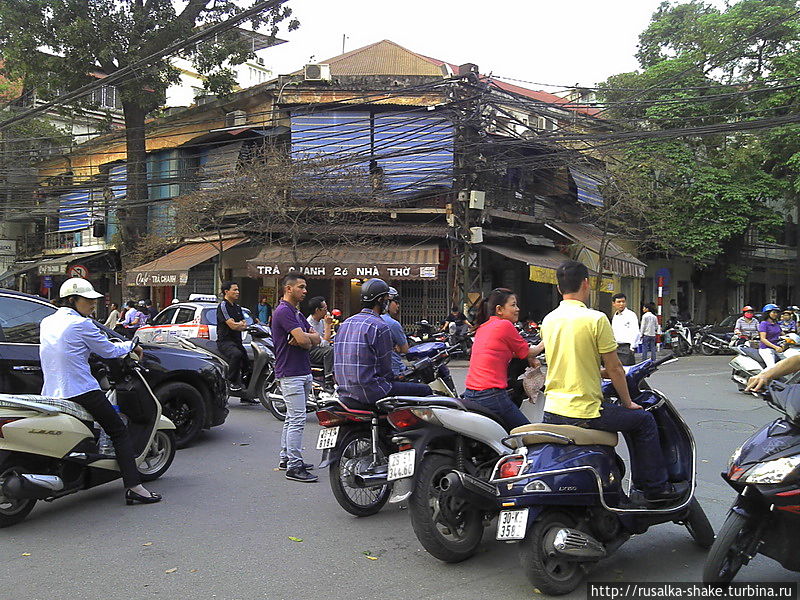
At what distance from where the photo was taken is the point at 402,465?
4492 millimetres

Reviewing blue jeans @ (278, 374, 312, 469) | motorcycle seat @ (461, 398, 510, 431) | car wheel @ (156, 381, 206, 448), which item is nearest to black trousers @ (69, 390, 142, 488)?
blue jeans @ (278, 374, 312, 469)

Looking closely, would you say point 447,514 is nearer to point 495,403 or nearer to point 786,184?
point 495,403

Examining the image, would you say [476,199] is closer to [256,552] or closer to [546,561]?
[256,552]

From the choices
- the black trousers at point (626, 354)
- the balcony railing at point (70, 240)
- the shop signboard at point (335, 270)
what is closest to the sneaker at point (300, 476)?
the black trousers at point (626, 354)

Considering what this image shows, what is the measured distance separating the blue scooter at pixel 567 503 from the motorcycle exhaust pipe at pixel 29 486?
10.9 ft

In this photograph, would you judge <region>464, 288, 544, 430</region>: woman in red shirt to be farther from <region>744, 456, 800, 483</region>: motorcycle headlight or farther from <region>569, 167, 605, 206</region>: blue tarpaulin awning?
<region>569, 167, 605, 206</region>: blue tarpaulin awning

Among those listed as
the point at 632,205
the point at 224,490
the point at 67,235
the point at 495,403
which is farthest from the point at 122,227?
the point at 495,403

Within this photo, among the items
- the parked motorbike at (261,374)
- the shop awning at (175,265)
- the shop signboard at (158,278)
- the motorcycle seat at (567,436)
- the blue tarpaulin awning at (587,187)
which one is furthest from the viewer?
the blue tarpaulin awning at (587,187)

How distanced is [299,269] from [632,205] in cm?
1110

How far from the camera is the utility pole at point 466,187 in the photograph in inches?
800

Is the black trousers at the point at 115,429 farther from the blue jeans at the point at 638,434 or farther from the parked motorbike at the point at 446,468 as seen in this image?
the blue jeans at the point at 638,434

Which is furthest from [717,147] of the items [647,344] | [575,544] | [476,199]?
[575,544]

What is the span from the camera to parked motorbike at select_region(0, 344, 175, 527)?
5.12m

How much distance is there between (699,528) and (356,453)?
8.27 ft
